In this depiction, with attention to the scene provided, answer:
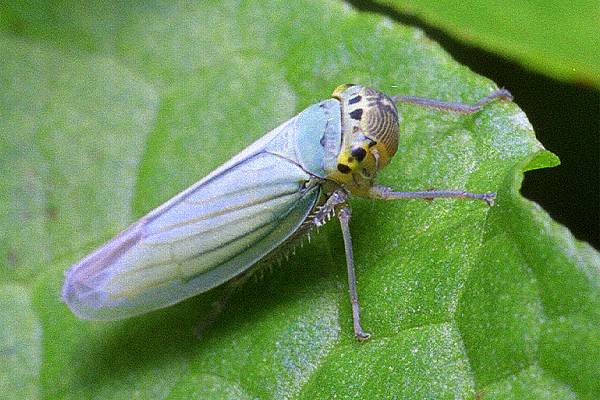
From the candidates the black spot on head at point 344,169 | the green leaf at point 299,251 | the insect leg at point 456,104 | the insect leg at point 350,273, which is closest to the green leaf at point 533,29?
the green leaf at point 299,251

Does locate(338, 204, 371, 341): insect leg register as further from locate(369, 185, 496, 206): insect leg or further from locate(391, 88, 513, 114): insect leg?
locate(391, 88, 513, 114): insect leg

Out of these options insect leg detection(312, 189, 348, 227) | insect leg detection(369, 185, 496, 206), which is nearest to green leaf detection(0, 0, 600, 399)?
insect leg detection(369, 185, 496, 206)

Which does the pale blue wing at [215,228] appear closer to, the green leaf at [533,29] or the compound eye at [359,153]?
the compound eye at [359,153]

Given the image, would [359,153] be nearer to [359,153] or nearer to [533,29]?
[359,153]

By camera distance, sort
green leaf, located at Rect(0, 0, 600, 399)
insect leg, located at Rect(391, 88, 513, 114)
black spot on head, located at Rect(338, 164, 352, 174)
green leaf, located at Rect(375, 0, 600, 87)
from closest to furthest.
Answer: green leaf, located at Rect(0, 0, 600, 399) < insect leg, located at Rect(391, 88, 513, 114) < black spot on head, located at Rect(338, 164, 352, 174) < green leaf, located at Rect(375, 0, 600, 87)

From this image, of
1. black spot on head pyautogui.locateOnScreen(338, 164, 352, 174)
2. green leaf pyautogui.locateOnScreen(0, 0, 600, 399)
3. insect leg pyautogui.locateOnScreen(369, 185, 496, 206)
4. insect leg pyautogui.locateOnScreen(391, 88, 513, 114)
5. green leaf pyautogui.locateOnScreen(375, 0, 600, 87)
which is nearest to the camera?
green leaf pyautogui.locateOnScreen(0, 0, 600, 399)

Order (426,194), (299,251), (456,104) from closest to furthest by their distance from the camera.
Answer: (426,194) < (456,104) < (299,251)

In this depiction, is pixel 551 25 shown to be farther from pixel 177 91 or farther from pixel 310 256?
pixel 177 91

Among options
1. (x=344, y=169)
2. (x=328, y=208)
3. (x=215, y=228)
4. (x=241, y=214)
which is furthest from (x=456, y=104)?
(x=215, y=228)
